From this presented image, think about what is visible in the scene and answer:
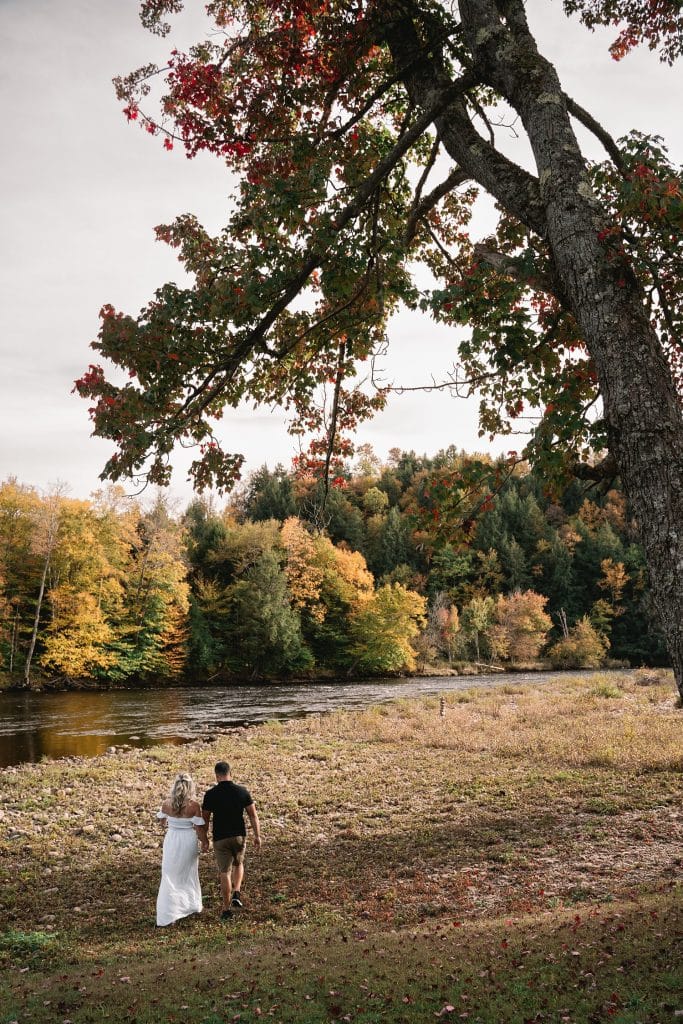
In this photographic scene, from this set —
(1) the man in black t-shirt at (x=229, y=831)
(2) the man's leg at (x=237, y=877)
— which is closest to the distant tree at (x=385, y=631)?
(2) the man's leg at (x=237, y=877)

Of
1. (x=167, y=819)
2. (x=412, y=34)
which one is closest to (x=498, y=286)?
(x=412, y=34)

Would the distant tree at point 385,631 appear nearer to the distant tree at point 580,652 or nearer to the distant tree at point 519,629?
the distant tree at point 519,629

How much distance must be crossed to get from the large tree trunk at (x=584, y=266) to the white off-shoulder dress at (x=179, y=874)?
6.36m

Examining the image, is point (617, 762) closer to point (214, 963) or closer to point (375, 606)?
point (214, 963)

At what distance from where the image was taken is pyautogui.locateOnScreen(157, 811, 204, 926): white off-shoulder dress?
7215mm

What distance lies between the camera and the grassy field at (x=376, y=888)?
4488mm

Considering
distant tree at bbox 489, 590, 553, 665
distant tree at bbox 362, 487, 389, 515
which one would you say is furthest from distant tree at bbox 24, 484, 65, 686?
distant tree at bbox 489, 590, 553, 665

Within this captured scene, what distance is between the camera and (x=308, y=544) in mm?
44531

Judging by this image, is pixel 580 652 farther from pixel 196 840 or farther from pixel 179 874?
pixel 179 874

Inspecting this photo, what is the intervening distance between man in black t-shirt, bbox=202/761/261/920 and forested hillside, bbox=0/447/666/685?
11932mm

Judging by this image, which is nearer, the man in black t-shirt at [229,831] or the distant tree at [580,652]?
the man in black t-shirt at [229,831]

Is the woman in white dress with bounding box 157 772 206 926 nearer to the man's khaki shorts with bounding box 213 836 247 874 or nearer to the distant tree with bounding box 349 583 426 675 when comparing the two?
the man's khaki shorts with bounding box 213 836 247 874

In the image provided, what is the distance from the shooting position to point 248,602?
45.4m

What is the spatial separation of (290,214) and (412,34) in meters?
2.20
